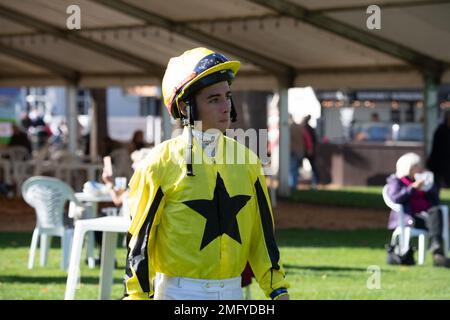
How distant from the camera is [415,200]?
1047 centimetres

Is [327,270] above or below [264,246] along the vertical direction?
below

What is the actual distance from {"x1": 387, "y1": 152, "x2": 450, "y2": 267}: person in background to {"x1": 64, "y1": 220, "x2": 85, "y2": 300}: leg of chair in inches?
172

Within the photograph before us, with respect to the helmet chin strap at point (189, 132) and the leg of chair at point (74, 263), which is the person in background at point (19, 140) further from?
the helmet chin strap at point (189, 132)

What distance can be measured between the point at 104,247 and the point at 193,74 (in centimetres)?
393

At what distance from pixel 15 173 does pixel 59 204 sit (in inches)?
325

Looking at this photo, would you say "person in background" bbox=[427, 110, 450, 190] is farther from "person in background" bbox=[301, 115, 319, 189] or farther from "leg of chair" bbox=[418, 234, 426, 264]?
"person in background" bbox=[301, 115, 319, 189]

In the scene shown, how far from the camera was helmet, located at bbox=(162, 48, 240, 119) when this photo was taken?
3.52 metres

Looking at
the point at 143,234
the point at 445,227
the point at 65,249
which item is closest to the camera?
the point at 143,234

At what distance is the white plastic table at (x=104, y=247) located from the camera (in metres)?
6.76

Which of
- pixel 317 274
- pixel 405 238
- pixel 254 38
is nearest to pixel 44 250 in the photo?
pixel 317 274

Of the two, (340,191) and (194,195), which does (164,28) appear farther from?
(194,195)

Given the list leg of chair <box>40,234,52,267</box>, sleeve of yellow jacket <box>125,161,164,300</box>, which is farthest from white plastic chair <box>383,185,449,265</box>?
sleeve of yellow jacket <box>125,161,164,300</box>

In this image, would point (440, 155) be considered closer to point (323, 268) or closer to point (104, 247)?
point (323, 268)

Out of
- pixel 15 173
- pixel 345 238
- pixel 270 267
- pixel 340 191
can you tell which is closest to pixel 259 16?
pixel 345 238
